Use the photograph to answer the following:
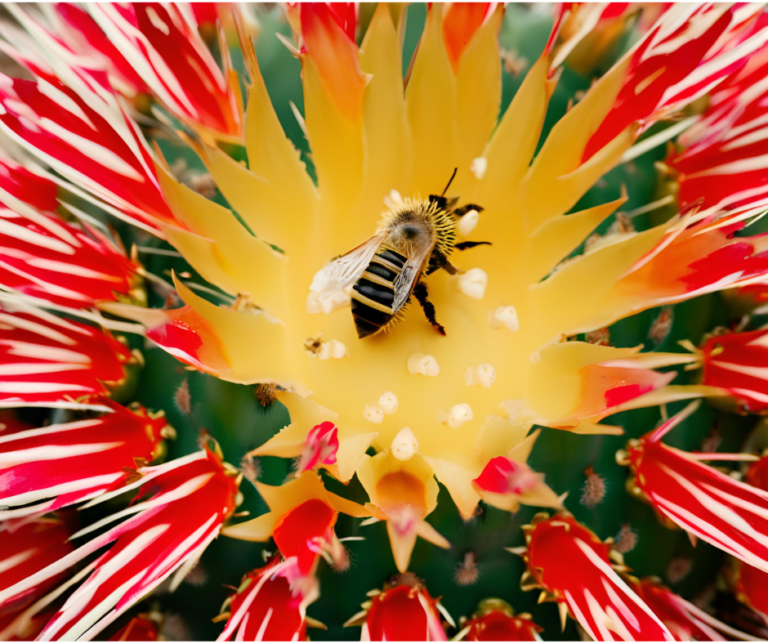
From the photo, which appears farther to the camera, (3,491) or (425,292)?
(425,292)

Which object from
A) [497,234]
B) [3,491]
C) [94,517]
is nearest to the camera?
[3,491]

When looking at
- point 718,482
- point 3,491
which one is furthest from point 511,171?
point 3,491

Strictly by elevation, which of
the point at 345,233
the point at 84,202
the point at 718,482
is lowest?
the point at 718,482

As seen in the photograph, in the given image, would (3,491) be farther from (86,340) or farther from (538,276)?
(538,276)

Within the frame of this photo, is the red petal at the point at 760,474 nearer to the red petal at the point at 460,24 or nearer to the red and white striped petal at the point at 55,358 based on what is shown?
the red petal at the point at 460,24

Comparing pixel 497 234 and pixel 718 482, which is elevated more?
pixel 497 234
